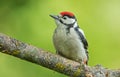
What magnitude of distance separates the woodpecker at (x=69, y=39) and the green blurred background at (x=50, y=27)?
643 millimetres

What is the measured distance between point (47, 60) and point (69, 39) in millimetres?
682

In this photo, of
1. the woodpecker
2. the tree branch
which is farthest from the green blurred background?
the tree branch

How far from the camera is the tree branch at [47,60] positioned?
243cm

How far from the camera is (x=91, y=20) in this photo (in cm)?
414

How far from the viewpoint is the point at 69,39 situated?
3154 mm

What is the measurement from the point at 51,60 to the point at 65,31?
699 mm

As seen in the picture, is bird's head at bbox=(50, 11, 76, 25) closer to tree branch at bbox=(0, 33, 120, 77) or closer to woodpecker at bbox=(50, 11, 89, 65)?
woodpecker at bbox=(50, 11, 89, 65)

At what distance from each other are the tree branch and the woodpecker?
543 millimetres

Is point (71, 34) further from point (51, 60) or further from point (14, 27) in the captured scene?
point (14, 27)

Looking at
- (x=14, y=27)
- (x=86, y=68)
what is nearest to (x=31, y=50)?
(x=86, y=68)

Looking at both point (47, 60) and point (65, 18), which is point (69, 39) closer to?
point (65, 18)

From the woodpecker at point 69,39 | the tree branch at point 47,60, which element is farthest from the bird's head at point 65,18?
the tree branch at point 47,60

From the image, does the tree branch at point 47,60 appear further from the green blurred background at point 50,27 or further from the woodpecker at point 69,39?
the green blurred background at point 50,27

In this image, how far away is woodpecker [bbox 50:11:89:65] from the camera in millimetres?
3155
